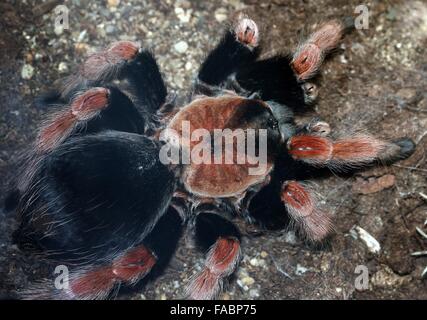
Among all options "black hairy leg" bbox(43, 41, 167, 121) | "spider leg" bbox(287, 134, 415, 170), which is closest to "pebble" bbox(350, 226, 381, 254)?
"spider leg" bbox(287, 134, 415, 170)

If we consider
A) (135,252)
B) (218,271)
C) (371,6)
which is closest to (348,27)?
(371,6)

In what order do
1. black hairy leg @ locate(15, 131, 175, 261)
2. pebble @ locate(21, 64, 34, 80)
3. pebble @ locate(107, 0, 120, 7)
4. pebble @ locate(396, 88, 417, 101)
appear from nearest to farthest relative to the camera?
black hairy leg @ locate(15, 131, 175, 261), pebble @ locate(396, 88, 417, 101), pebble @ locate(21, 64, 34, 80), pebble @ locate(107, 0, 120, 7)

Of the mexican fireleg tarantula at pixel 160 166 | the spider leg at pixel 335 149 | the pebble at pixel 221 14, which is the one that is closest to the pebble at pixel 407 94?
the mexican fireleg tarantula at pixel 160 166

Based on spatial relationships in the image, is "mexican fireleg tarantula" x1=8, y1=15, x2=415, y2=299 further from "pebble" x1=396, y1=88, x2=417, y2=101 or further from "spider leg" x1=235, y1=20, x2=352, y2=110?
"pebble" x1=396, y1=88, x2=417, y2=101

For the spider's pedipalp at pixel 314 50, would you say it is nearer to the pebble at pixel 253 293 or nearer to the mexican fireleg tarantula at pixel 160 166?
the mexican fireleg tarantula at pixel 160 166

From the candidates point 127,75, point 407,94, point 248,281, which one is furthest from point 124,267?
point 407,94

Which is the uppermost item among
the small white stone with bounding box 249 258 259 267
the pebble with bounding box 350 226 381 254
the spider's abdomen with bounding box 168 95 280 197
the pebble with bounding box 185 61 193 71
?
the pebble with bounding box 185 61 193 71

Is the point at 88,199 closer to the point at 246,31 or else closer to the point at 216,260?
the point at 216,260
